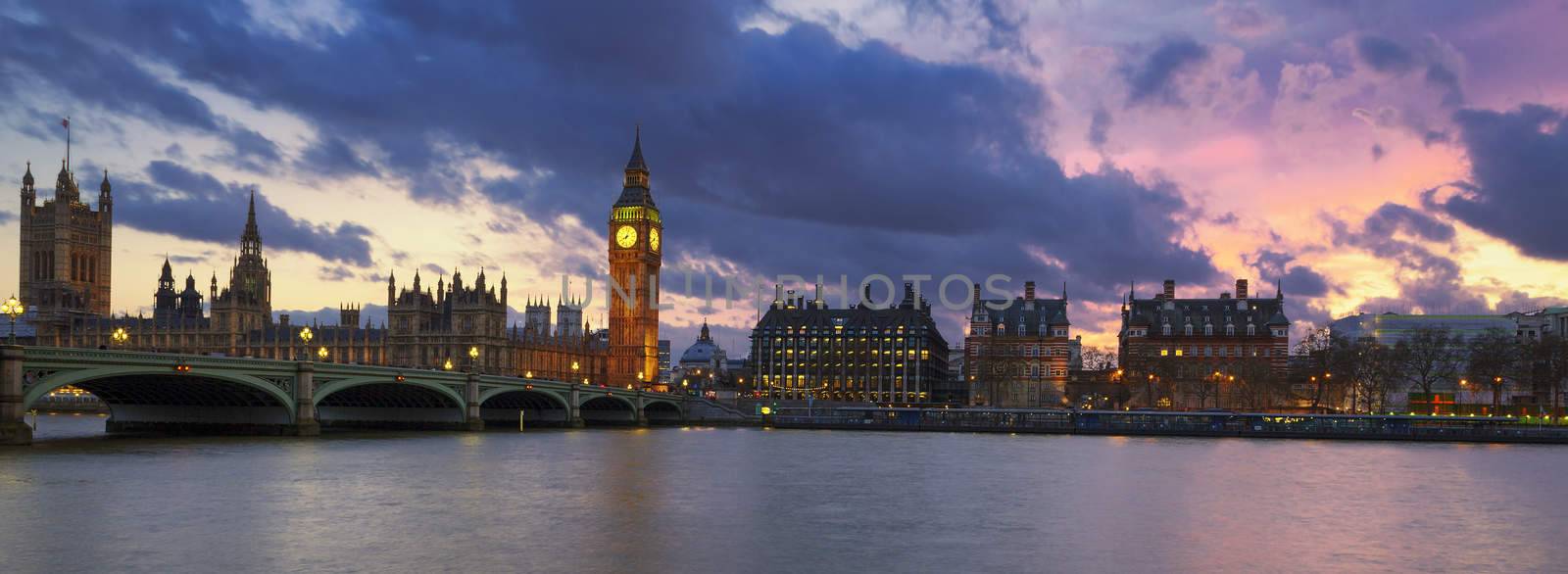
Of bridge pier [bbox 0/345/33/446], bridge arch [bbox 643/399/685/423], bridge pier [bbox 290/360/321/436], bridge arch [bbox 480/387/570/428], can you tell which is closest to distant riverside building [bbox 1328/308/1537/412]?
bridge arch [bbox 643/399/685/423]

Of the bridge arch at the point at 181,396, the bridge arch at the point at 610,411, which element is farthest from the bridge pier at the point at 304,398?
the bridge arch at the point at 610,411

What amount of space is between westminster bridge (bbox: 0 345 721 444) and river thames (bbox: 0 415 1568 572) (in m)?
3.50

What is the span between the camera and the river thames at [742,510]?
108 ft

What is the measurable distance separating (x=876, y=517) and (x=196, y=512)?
22681mm

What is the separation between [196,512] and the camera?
39.8m

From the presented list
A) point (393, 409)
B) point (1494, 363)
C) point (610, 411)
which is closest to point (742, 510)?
point (393, 409)

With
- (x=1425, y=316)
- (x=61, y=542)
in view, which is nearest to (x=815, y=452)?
(x=61, y=542)

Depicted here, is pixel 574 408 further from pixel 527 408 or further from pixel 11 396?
pixel 11 396

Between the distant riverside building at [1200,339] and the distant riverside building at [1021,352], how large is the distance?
1075 centimetres

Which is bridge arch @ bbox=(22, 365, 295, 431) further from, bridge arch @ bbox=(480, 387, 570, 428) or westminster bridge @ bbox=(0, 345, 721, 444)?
bridge arch @ bbox=(480, 387, 570, 428)

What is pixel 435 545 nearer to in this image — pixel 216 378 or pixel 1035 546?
pixel 1035 546

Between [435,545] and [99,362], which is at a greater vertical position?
[99,362]

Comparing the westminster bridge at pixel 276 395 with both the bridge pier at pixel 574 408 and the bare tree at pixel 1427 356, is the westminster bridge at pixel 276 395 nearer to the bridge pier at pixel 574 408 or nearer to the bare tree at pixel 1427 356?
the bridge pier at pixel 574 408

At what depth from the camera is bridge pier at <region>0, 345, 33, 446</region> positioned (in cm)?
6006
